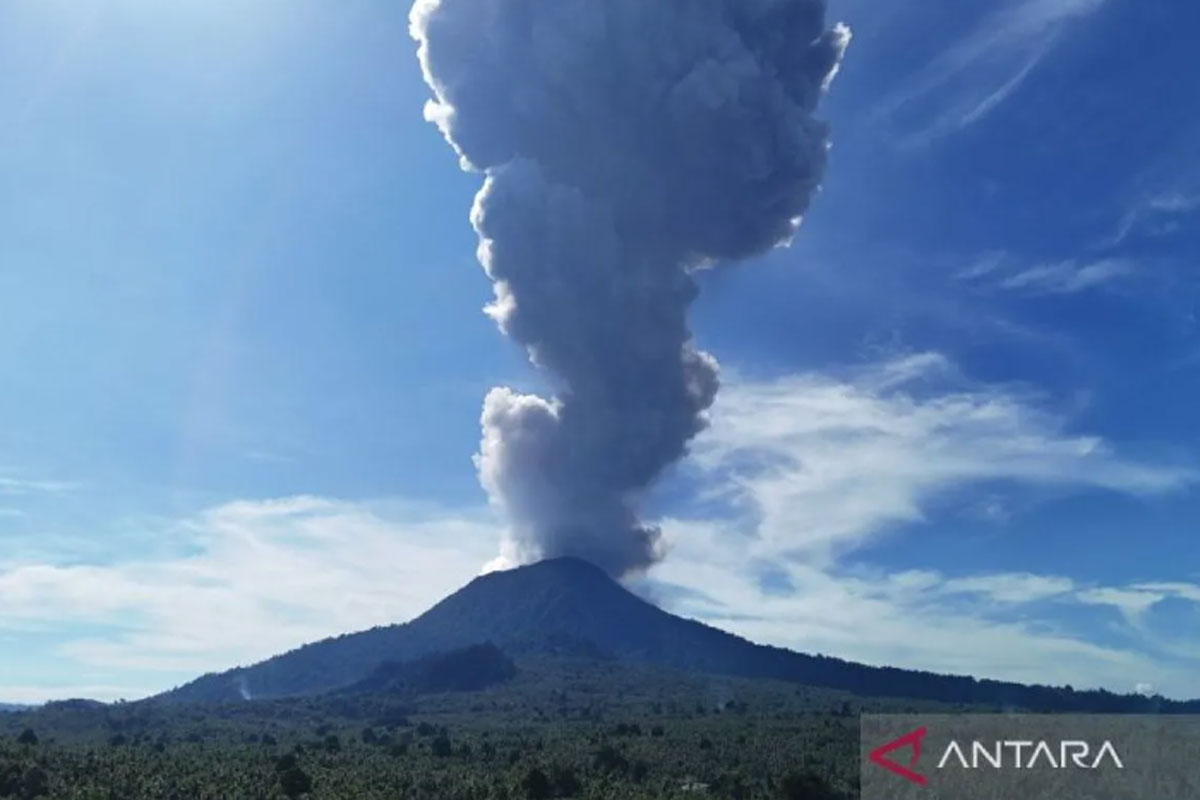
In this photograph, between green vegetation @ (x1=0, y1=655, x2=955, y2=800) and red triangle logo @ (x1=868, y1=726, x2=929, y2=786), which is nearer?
red triangle logo @ (x1=868, y1=726, x2=929, y2=786)

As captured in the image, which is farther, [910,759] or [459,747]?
[459,747]

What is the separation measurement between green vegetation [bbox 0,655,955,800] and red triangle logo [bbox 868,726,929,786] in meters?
2.43

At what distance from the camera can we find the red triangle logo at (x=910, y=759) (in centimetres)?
5161

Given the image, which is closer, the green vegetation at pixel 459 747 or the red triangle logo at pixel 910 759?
the red triangle logo at pixel 910 759

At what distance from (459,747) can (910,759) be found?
1500 inches

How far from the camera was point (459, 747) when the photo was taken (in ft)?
269

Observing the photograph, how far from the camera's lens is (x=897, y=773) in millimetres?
53312

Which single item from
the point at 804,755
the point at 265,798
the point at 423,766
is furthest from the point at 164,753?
the point at 804,755

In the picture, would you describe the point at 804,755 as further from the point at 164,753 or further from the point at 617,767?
the point at 164,753

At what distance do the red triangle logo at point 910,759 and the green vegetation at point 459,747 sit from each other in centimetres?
243

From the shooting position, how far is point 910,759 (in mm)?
54375

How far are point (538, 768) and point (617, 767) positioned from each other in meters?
8.00

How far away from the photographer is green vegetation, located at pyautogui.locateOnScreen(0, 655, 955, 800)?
56.7m

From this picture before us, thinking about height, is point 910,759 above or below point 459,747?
above
